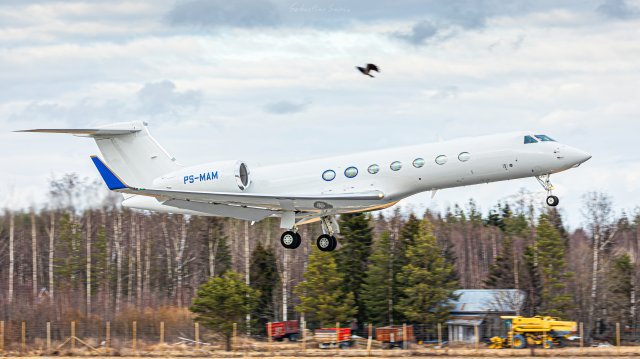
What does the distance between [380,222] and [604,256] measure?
17.8 metres

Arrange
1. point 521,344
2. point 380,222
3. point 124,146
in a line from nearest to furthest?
point 124,146 → point 521,344 → point 380,222

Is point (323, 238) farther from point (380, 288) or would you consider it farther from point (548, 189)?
point (380, 288)

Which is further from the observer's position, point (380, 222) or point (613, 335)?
point (380, 222)

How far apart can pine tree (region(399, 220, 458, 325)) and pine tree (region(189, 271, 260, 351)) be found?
10236mm

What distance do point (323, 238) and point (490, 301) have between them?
26501mm

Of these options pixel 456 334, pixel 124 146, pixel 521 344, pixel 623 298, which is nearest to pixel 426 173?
pixel 124 146

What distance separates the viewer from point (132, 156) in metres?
30.5

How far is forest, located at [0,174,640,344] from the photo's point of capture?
5244cm

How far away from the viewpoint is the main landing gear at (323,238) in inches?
1142

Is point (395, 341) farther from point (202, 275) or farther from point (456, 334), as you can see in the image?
point (202, 275)

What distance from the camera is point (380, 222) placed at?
2830 inches

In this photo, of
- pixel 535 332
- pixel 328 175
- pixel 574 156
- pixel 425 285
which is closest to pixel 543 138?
pixel 574 156

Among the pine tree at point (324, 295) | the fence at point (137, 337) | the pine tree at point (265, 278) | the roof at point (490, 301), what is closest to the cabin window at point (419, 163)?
the fence at point (137, 337)

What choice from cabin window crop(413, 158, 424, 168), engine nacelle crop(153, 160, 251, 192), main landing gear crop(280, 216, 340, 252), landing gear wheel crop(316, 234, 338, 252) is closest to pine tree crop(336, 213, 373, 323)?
main landing gear crop(280, 216, 340, 252)
